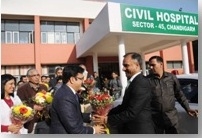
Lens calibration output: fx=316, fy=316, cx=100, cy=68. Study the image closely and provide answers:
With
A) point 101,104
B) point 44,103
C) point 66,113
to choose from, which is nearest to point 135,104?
point 101,104

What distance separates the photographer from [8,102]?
2.75 m

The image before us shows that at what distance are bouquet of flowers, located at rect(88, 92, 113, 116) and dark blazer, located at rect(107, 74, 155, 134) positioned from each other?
12cm

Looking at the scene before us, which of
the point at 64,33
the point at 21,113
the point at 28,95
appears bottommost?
the point at 21,113

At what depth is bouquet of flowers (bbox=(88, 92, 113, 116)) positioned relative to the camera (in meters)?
2.54

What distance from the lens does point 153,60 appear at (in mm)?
2762

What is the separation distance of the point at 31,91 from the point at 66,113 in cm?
108

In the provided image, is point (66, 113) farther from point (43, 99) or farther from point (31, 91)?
point (31, 91)

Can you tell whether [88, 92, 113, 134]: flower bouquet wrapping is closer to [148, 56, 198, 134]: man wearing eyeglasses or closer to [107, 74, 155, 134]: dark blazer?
[107, 74, 155, 134]: dark blazer

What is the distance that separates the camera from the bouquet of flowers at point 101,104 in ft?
8.35

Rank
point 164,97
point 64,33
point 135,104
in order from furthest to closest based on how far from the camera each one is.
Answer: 1. point 64,33
2. point 164,97
3. point 135,104

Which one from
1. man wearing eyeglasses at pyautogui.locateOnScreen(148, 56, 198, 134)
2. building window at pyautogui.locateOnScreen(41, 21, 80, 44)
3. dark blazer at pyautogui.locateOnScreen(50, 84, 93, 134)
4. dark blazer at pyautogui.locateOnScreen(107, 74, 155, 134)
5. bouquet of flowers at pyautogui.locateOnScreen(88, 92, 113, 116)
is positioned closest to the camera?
dark blazer at pyautogui.locateOnScreen(50, 84, 93, 134)

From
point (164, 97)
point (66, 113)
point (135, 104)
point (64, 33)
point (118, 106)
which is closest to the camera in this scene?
point (66, 113)

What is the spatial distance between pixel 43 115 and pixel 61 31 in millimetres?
4179

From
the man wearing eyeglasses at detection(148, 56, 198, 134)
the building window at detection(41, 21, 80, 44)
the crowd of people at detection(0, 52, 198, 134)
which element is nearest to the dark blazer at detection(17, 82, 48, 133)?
the crowd of people at detection(0, 52, 198, 134)
